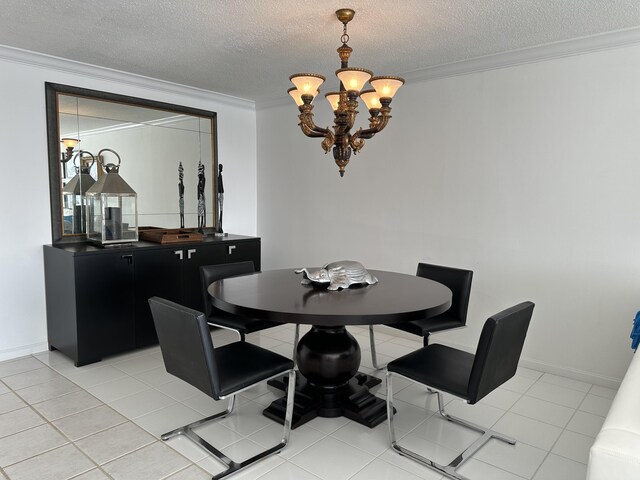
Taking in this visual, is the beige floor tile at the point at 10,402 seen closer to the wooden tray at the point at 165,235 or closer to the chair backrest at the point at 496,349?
the wooden tray at the point at 165,235

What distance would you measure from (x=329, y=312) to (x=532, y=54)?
2.45 metres

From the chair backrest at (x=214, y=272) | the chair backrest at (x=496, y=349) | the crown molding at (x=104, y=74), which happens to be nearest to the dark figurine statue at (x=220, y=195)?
the crown molding at (x=104, y=74)

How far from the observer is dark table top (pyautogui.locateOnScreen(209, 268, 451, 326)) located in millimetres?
2037

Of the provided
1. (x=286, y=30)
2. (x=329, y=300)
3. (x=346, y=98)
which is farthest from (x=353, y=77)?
(x=329, y=300)

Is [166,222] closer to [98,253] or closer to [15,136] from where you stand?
[98,253]

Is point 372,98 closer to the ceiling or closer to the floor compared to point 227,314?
closer to the ceiling

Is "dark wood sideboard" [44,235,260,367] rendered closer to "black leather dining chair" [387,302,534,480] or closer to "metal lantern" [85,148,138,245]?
"metal lantern" [85,148,138,245]

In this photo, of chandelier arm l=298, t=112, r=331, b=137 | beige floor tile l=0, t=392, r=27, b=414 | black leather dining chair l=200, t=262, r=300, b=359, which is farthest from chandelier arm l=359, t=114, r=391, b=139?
beige floor tile l=0, t=392, r=27, b=414

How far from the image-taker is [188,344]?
2.00 m

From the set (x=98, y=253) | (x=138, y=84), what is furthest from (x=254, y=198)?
(x=98, y=253)

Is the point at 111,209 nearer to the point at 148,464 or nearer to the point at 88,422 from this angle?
the point at 88,422

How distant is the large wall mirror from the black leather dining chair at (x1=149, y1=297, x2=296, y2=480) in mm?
2058

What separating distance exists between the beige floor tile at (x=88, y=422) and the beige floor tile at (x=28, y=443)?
5 centimetres

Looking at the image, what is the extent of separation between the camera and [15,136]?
3.38 metres
